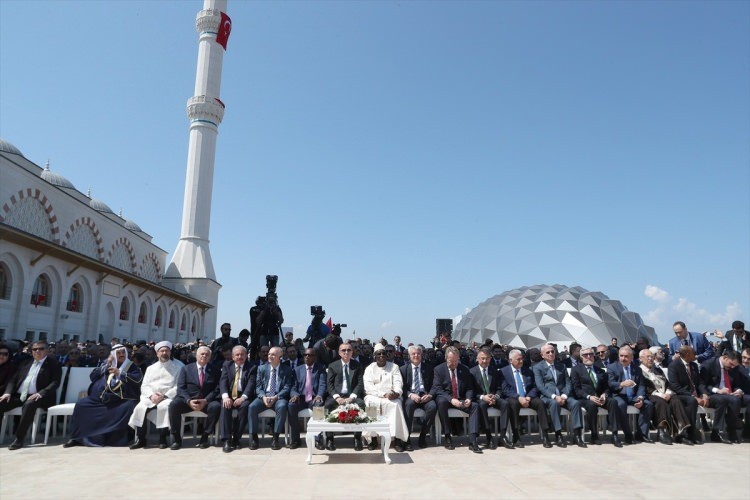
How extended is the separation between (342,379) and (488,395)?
2.39 meters

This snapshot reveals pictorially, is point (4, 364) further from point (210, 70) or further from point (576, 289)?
point (210, 70)

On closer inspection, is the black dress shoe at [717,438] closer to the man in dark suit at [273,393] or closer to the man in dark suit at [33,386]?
the man in dark suit at [273,393]

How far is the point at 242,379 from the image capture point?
765cm

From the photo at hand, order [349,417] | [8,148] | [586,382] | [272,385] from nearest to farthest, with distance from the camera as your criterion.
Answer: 1. [349,417]
2. [272,385]
3. [586,382]
4. [8,148]

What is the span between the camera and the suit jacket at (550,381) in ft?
25.2

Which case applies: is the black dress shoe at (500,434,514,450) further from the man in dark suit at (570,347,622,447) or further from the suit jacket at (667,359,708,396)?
the suit jacket at (667,359,708,396)

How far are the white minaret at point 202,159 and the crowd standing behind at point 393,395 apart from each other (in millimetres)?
34049

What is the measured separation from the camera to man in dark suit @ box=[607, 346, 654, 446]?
24.7ft

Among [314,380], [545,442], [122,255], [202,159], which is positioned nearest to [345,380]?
[314,380]

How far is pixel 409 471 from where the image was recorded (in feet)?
18.5

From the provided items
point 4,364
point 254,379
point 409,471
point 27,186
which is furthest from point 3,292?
point 409,471

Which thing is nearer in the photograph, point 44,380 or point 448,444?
point 448,444

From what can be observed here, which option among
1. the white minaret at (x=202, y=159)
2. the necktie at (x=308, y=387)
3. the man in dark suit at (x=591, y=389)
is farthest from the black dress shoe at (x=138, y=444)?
the white minaret at (x=202, y=159)

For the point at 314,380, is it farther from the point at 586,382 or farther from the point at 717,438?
the point at 717,438
